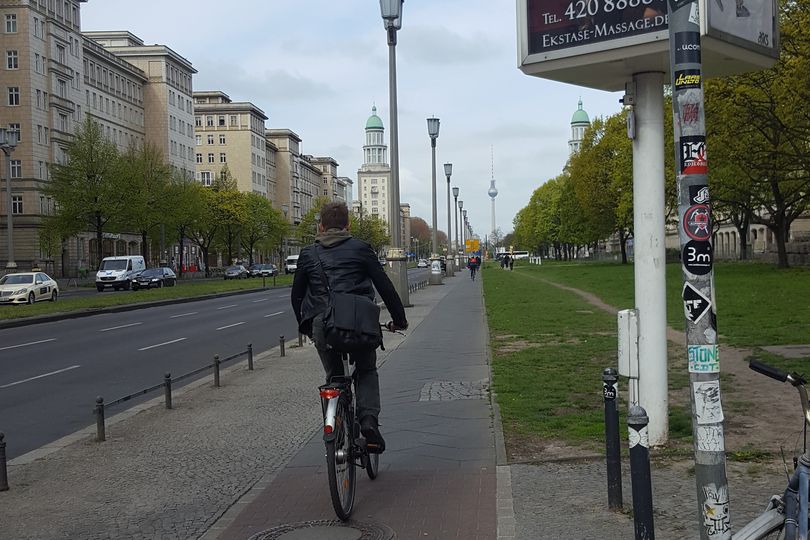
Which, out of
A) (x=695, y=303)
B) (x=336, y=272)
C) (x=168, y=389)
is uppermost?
(x=336, y=272)

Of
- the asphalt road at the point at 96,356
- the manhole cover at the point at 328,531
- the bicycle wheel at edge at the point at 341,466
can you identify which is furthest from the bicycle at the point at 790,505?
the asphalt road at the point at 96,356

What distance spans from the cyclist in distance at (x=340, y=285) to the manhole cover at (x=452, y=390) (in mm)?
4239

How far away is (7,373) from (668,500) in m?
12.3

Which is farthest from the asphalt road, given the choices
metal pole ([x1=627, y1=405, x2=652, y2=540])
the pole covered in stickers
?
the pole covered in stickers

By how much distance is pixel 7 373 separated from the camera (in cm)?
1473

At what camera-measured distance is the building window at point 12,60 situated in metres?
72.2

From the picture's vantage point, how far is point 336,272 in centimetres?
580

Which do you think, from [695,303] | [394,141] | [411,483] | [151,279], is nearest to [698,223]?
[695,303]

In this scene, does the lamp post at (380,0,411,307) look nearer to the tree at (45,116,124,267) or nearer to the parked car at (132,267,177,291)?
the parked car at (132,267,177,291)

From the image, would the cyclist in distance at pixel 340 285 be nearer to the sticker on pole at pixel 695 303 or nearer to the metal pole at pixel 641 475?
the metal pole at pixel 641 475

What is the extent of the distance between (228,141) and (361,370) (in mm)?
136168

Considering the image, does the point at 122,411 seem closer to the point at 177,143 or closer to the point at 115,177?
the point at 115,177

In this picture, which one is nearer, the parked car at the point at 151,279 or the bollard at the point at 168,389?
the bollard at the point at 168,389

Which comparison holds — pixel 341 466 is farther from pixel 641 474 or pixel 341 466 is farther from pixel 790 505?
pixel 790 505
